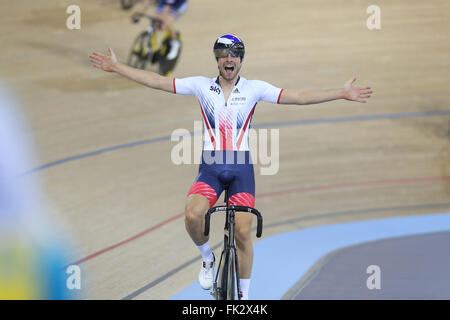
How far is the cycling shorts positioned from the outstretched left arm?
0.39 m

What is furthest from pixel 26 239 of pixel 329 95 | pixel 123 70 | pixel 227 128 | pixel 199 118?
pixel 199 118

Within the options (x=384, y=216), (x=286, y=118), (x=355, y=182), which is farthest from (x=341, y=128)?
(x=384, y=216)

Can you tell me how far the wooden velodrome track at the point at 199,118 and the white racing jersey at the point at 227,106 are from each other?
146 cm

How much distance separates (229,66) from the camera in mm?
3875

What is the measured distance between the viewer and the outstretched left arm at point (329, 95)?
3.86m

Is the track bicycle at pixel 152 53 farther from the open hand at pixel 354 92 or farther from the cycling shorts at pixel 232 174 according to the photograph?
the open hand at pixel 354 92

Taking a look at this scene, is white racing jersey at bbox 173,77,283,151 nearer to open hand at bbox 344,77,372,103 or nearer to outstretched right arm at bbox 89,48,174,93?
outstretched right arm at bbox 89,48,174,93

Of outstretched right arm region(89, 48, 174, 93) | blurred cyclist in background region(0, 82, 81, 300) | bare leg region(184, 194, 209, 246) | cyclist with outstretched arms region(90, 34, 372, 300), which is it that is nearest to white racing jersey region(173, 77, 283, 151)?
cyclist with outstretched arms region(90, 34, 372, 300)

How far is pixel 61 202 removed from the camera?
6.33 m

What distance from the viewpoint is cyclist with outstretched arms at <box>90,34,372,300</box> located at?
12.7ft

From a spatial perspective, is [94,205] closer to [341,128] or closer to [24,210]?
[24,210]

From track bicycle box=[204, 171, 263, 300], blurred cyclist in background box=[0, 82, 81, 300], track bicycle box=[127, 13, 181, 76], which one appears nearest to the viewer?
track bicycle box=[204, 171, 263, 300]

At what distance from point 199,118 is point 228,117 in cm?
447

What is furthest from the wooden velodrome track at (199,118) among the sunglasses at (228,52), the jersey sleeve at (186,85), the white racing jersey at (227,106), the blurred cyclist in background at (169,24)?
the sunglasses at (228,52)
